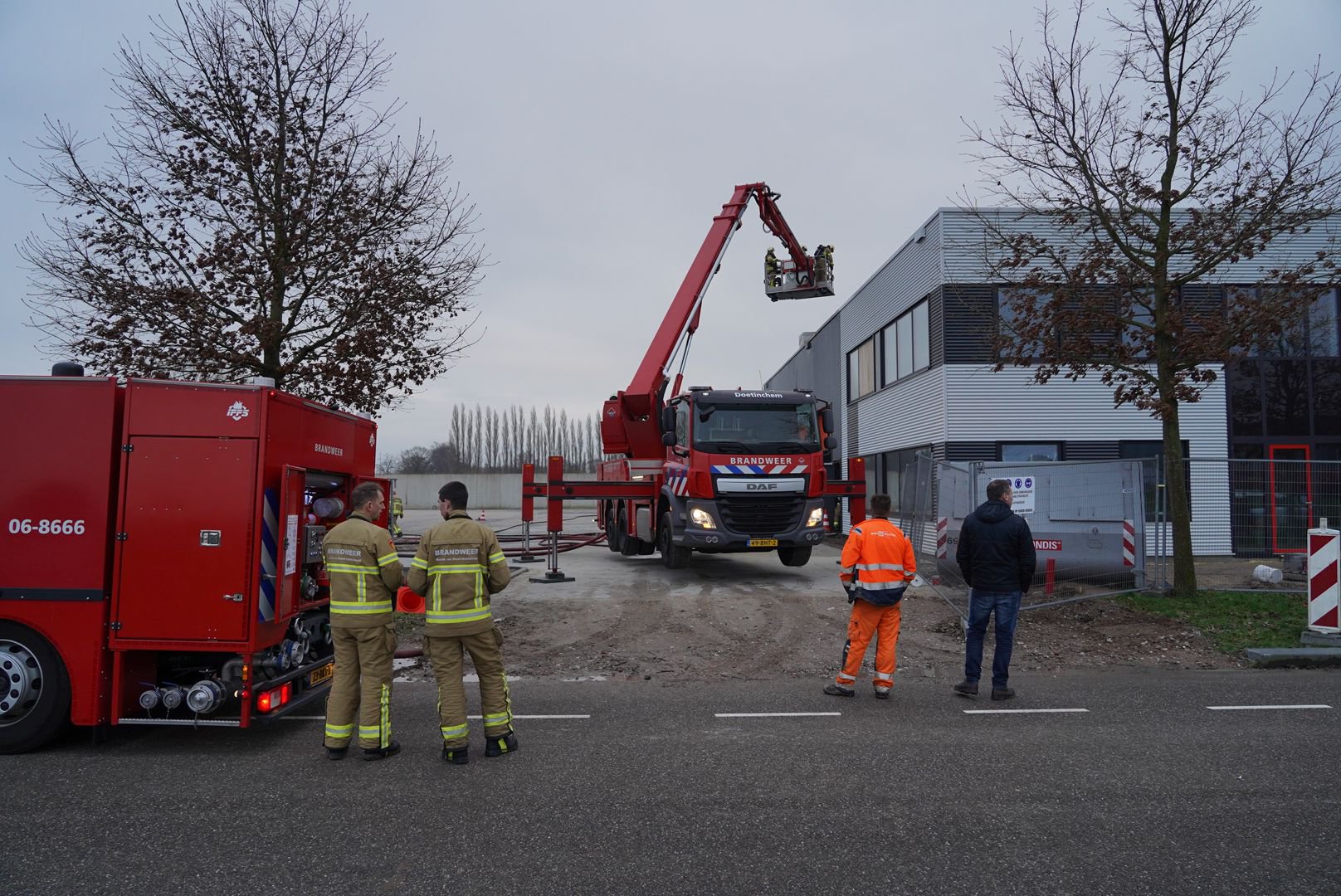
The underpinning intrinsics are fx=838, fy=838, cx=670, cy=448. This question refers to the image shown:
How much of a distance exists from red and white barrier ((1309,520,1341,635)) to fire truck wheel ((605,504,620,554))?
11.0 metres

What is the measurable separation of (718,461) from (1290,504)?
775 cm

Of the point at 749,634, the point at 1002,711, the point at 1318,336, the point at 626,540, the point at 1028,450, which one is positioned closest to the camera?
the point at 1002,711

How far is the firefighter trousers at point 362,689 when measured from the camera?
205 inches

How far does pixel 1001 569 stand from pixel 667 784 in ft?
12.3

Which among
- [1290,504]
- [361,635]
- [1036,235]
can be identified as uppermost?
[1036,235]

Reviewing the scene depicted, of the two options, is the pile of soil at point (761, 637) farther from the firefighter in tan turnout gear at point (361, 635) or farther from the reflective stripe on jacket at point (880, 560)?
the firefighter in tan turnout gear at point (361, 635)

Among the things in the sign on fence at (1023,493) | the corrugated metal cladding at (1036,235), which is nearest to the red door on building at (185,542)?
the sign on fence at (1023,493)

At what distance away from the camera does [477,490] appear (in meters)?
55.8

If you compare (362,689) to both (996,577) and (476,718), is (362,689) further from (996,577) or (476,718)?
(996,577)

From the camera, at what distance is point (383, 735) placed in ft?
17.1

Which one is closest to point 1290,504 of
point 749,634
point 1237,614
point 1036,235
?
point 1237,614

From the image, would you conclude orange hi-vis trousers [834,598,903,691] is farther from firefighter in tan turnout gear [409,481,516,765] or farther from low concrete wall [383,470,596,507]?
low concrete wall [383,470,596,507]

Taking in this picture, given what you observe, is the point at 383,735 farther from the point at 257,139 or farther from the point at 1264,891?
the point at 257,139

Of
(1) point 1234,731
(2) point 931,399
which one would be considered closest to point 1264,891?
(1) point 1234,731
